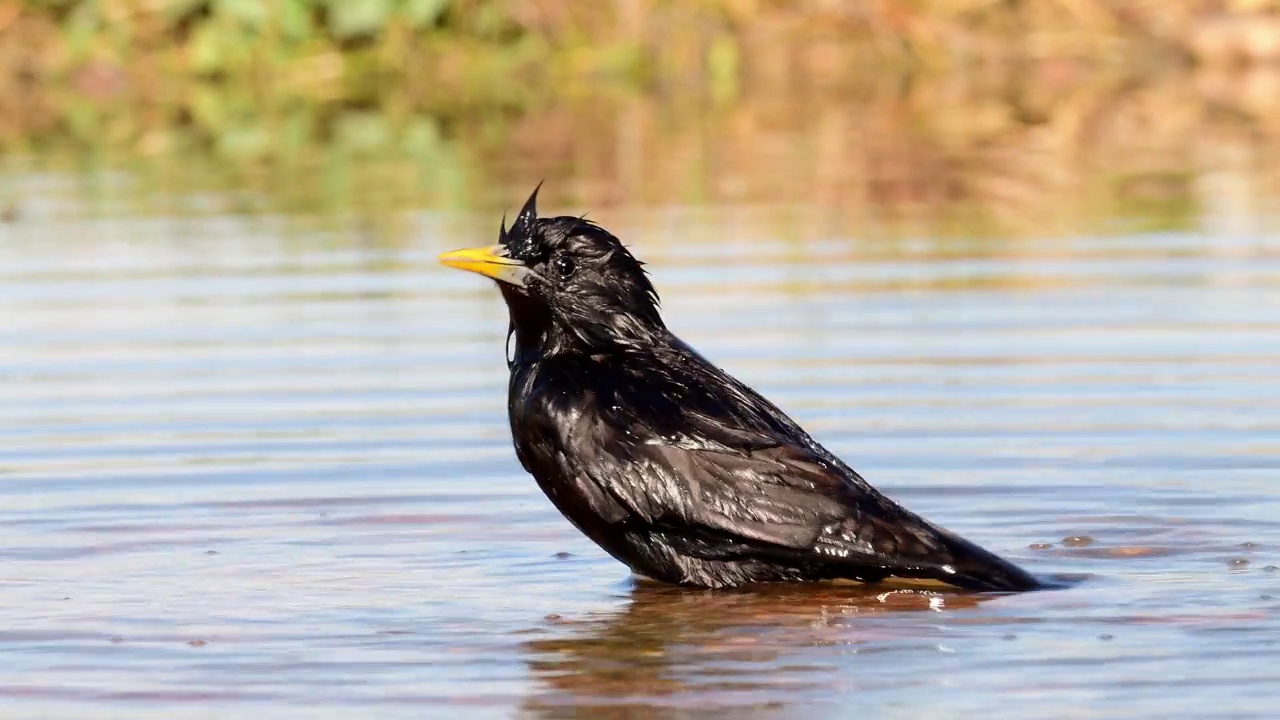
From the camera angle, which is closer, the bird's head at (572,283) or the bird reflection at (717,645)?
the bird reflection at (717,645)

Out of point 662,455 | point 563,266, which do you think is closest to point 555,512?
point 563,266

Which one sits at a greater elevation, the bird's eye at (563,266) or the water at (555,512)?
the bird's eye at (563,266)

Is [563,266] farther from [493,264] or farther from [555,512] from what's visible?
[555,512]

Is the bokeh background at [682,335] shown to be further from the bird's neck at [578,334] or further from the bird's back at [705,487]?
the bird's neck at [578,334]

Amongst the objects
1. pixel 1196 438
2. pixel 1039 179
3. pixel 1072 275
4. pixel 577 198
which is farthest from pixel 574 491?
pixel 1039 179

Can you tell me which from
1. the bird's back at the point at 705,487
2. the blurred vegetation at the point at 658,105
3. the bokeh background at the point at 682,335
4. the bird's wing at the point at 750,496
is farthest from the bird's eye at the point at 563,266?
the blurred vegetation at the point at 658,105

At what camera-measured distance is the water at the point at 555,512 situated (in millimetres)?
5680

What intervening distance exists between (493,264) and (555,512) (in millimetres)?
1134

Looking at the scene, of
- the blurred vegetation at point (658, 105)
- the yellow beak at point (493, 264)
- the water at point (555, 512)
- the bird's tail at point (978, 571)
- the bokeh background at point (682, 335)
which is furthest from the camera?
the blurred vegetation at point (658, 105)

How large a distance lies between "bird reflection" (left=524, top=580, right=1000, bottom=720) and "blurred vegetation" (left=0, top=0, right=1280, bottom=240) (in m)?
7.72

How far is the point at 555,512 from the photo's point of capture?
7.79m

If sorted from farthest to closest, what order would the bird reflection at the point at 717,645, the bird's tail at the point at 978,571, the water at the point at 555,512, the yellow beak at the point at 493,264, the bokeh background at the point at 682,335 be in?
the yellow beak at the point at 493,264 < the bird's tail at the point at 978,571 < the bokeh background at the point at 682,335 < the water at the point at 555,512 < the bird reflection at the point at 717,645

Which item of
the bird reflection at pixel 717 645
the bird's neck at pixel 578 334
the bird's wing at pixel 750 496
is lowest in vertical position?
the bird reflection at pixel 717 645

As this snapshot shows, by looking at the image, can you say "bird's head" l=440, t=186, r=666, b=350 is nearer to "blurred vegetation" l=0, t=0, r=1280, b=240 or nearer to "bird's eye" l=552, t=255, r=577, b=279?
"bird's eye" l=552, t=255, r=577, b=279
